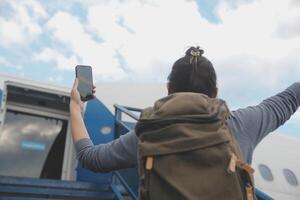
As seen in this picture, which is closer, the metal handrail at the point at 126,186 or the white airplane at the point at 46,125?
the metal handrail at the point at 126,186

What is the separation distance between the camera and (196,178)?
5.04 ft

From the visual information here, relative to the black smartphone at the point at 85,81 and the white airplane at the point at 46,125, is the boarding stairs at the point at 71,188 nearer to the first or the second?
the black smartphone at the point at 85,81

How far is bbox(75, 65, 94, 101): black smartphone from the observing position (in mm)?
2371

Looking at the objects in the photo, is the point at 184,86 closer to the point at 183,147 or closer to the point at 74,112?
the point at 183,147

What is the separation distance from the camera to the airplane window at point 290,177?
941 centimetres

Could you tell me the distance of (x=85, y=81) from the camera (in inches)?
98.2

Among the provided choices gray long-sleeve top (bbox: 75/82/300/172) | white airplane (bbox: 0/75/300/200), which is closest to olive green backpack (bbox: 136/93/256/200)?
gray long-sleeve top (bbox: 75/82/300/172)

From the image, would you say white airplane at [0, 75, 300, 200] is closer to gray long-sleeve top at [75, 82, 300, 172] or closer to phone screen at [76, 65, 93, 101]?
phone screen at [76, 65, 93, 101]

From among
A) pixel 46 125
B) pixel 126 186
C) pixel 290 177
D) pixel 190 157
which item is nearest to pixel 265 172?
pixel 290 177

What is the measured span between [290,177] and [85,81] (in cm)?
800

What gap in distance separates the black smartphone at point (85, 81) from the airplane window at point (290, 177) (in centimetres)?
768

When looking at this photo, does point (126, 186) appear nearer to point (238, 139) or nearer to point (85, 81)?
point (85, 81)

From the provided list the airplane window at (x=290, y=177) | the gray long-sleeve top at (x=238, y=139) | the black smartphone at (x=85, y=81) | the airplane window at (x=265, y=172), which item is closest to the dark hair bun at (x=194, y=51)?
the gray long-sleeve top at (x=238, y=139)

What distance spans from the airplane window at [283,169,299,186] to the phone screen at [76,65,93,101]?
768 cm
